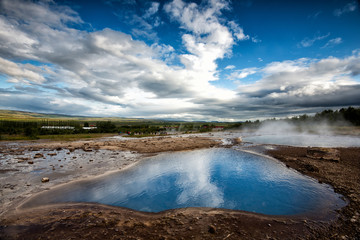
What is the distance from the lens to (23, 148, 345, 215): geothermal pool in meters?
8.16

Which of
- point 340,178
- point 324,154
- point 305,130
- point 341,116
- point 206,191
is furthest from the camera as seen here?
point 341,116

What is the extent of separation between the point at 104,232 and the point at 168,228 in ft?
7.93

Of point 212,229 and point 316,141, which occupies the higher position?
point 212,229

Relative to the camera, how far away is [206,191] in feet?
33.4

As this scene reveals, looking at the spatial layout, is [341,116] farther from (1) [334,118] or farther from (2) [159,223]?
(2) [159,223]

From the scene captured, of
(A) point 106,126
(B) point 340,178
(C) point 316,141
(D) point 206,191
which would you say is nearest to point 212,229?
(D) point 206,191

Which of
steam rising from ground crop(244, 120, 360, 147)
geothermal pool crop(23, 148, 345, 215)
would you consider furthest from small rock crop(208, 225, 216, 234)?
steam rising from ground crop(244, 120, 360, 147)

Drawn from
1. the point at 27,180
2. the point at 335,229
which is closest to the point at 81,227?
the point at 27,180

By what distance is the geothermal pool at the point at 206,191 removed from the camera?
8156 mm

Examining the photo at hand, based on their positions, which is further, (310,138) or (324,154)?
(310,138)

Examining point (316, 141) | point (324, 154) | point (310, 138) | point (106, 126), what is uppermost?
point (106, 126)

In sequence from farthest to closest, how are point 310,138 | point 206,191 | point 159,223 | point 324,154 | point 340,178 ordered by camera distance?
point 310,138 < point 324,154 < point 340,178 < point 206,191 < point 159,223

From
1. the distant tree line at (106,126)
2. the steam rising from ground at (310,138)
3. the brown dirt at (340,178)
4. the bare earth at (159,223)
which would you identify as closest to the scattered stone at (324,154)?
the brown dirt at (340,178)

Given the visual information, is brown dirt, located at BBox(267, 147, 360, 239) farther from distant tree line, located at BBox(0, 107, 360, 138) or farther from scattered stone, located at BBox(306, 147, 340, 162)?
distant tree line, located at BBox(0, 107, 360, 138)
